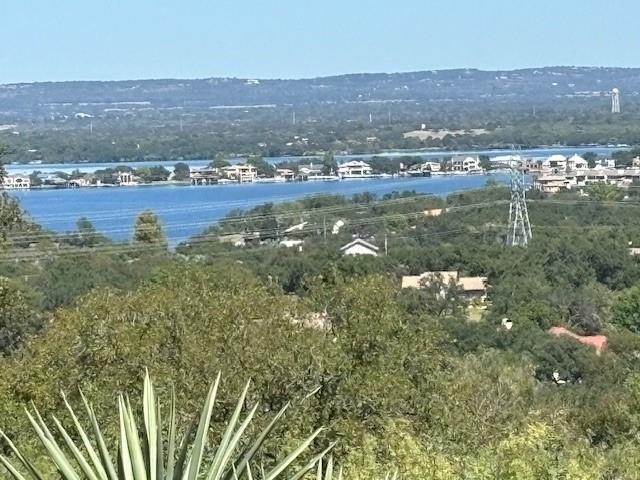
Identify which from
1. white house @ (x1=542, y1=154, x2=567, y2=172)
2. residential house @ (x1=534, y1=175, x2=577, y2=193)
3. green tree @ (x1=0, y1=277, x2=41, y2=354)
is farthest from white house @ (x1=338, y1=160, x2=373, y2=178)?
green tree @ (x1=0, y1=277, x2=41, y2=354)

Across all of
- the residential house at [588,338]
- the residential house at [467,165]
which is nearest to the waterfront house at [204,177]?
the residential house at [467,165]

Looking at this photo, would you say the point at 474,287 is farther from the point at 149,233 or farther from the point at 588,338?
the point at 149,233

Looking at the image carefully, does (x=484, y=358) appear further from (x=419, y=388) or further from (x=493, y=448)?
(x=493, y=448)

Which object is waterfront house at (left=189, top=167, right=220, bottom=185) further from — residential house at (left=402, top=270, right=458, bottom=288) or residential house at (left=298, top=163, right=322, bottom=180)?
residential house at (left=402, top=270, right=458, bottom=288)

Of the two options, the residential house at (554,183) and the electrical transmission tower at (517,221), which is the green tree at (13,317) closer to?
the electrical transmission tower at (517,221)

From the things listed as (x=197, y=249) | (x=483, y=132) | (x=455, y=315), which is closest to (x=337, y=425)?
(x=455, y=315)

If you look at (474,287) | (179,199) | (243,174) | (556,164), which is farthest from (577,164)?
(474,287)
